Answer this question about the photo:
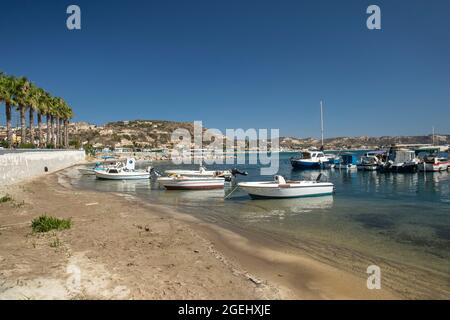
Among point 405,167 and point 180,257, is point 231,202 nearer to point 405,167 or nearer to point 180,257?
point 180,257

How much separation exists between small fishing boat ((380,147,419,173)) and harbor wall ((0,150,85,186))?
177ft

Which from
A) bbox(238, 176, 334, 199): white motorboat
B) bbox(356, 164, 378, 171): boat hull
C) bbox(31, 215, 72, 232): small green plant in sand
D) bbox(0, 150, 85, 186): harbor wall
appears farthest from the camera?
bbox(356, 164, 378, 171): boat hull

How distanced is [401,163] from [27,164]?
5602 cm

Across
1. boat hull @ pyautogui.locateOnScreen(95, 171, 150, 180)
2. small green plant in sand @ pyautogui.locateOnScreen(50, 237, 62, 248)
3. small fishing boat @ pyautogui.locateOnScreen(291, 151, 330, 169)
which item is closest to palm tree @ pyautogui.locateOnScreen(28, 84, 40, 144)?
boat hull @ pyautogui.locateOnScreen(95, 171, 150, 180)

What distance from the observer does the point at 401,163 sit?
54.1 meters

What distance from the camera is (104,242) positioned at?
1156 centimetres

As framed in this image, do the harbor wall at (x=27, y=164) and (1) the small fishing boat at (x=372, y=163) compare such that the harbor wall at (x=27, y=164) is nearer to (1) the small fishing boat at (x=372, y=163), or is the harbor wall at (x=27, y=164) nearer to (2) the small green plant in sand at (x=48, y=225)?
(2) the small green plant in sand at (x=48, y=225)

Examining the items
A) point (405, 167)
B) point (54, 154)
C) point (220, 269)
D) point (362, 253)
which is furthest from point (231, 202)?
point (54, 154)

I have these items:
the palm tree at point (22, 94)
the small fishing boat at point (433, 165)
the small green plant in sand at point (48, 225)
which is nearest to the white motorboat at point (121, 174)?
the palm tree at point (22, 94)

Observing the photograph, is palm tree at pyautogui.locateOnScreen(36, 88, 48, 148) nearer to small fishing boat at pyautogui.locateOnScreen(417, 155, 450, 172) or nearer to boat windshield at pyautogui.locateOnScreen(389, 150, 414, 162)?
boat windshield at pyautogui.locateOnScreen(389, 150, 414, 162)

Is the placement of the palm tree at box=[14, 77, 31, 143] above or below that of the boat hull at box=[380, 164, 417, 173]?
above

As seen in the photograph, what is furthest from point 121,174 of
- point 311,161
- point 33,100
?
point 311,161

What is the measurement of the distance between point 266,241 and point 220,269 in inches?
190

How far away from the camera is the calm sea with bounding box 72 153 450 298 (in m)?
10.4
